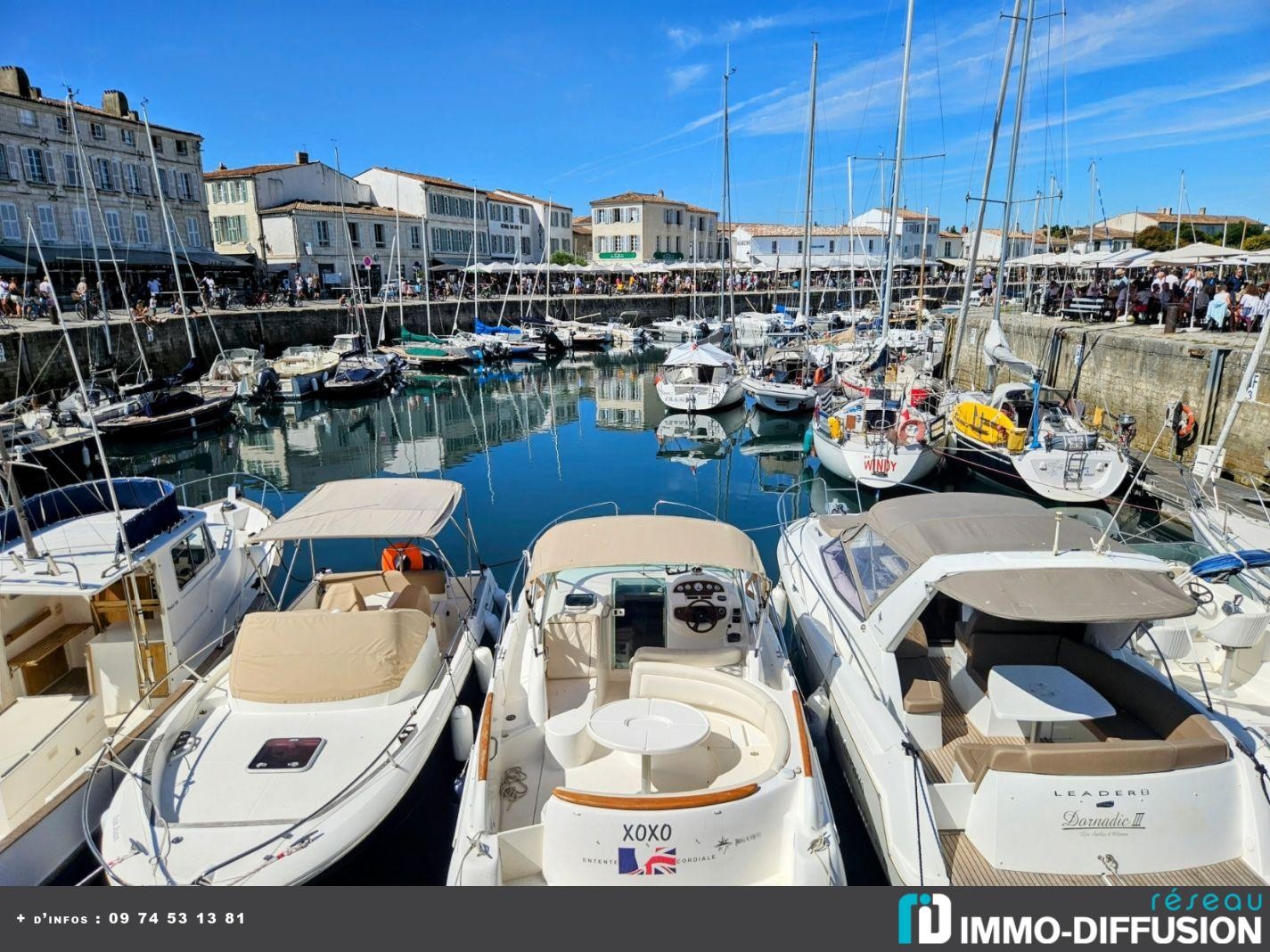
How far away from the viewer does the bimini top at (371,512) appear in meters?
8.18

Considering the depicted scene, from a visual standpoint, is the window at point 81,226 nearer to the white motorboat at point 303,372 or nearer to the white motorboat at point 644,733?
the white motorboat at point 303,372

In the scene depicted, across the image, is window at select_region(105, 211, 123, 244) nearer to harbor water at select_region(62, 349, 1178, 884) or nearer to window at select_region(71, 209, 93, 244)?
window at select_region(71, 209, 93, 244)

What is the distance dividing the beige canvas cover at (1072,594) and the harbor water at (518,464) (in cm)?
252

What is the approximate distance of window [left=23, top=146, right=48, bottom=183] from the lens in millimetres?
33594

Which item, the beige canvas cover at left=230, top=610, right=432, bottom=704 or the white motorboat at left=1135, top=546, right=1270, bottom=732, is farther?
the white motorboat at left=1135, top=546, right=1270, bottom=732

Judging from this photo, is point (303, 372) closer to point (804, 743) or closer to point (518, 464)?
point (518, 464)

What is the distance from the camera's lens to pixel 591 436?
2617 cm

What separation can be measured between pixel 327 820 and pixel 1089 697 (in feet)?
18.4

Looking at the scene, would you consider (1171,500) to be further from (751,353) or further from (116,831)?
(751,353)

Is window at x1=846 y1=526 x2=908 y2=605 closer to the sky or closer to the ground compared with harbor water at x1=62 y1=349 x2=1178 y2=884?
closer to the sky

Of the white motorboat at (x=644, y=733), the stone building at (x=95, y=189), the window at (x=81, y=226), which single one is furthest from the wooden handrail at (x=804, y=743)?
the window at (x=81, y=226)

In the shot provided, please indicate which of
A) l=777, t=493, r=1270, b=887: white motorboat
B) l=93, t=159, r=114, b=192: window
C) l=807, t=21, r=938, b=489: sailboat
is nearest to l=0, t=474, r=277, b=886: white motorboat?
l=777, t=493, r=1270, b=887: white motorboat
